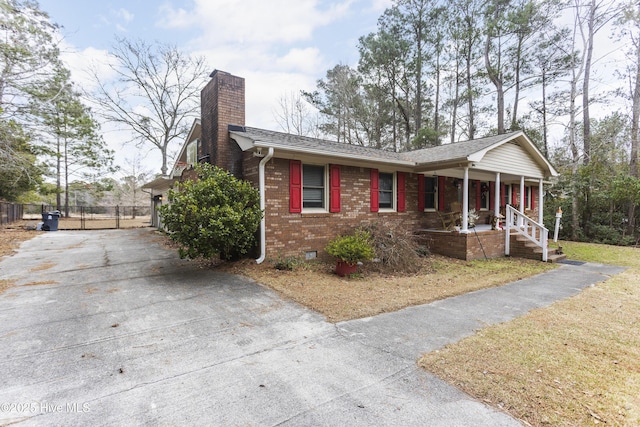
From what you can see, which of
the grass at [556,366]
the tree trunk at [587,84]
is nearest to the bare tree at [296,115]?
the tree trunk at [587,84]

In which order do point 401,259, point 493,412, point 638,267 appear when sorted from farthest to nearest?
point 638,267 → point 401,259 → point 493,412

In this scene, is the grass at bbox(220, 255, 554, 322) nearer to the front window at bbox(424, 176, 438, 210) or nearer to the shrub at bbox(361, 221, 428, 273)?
the shrub at bbox(361, 221, 428, 273)

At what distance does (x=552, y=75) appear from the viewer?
17.1 m

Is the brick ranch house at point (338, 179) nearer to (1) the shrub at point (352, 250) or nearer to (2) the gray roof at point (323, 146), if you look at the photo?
(2) the gray roof at point (323, 146)

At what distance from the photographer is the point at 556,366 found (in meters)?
2.86

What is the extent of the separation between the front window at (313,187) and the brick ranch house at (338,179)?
3 centimetres

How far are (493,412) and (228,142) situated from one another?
7.68 meters

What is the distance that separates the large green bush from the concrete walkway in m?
0.92

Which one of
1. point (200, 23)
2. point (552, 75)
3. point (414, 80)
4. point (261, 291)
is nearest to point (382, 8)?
point (414, 80)

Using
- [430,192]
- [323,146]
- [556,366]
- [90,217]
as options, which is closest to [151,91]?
[90,217]

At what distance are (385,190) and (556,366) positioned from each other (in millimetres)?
7159

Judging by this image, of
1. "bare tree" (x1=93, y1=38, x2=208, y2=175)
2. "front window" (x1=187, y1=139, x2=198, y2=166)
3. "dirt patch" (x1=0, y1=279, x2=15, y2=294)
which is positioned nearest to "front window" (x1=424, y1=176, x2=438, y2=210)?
"front window" (x1=187, y1=139, x2=198, y2=166)

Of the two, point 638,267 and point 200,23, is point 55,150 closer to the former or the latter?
point 200,23

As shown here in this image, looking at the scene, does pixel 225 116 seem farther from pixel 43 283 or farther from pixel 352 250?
pixel 43 283
